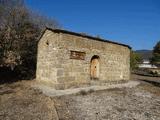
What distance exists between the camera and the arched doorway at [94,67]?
14.3 meters

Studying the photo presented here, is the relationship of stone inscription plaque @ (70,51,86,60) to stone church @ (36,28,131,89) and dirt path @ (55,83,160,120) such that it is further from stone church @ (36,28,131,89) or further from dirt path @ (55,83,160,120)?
dirt path @ (55,83,160,120)

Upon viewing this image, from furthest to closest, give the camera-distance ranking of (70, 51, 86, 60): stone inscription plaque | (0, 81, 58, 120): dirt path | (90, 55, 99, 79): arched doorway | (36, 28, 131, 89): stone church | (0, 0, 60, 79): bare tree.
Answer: (0, 0, 60, 79): bare tree
(90, 55, 99, 79): arched doorway
(70, 51, 86, 60): stone inscription plaque
(36, 28, 131, 89): stone church
(0, 81, 58, 120): dirt path

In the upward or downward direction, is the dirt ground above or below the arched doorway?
below

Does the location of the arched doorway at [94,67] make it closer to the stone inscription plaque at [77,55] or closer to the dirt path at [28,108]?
the stone inscription plaque at [77,55]

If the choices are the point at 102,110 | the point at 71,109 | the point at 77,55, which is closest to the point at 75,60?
the point at 77,55

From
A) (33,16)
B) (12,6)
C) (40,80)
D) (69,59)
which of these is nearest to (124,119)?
(69,59)

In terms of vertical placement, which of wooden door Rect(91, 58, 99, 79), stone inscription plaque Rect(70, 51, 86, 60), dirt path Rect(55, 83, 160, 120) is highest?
stone inscription plaque Rect(70, 51, 86, 60)

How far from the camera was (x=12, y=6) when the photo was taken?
18.6 meters

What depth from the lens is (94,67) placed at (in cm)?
1443

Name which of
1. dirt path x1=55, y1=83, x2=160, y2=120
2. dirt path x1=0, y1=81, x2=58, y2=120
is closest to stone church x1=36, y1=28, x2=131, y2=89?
dirt path x1=0, y1=81, x2=58, y2=120

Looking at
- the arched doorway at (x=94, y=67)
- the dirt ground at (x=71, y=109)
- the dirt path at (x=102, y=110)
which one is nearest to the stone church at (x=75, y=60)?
the arched doorway at (x=94, y=67)

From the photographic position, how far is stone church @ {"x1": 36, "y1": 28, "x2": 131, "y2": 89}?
11945 mm

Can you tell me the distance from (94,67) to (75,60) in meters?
2.37

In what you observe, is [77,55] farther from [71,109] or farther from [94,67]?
[71,109]
